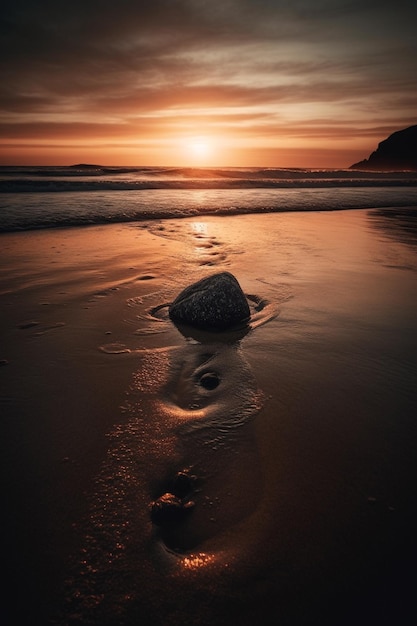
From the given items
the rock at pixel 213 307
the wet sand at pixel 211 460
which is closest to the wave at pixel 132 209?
the wet sand at pixel 211 460

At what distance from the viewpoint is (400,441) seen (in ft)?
6.45

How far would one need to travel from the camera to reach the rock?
3.47 metres

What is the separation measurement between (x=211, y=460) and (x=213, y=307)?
184 centimetres

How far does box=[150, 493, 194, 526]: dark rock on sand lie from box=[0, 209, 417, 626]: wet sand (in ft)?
0.11

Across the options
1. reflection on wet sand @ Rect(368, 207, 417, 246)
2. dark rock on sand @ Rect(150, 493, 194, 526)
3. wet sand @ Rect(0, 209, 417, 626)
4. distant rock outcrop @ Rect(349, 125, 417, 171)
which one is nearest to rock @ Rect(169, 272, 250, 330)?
wet sand @ Rect(0, 209, 417, 626)

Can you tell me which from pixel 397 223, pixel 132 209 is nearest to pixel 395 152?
pixel 397 223

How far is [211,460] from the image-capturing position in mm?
1848

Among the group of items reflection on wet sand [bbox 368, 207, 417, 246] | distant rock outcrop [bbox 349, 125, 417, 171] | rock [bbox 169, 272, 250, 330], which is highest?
distant rock outcrop [bbox 349, 125, 417, 171]

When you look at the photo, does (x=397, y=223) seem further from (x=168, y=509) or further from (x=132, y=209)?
(x=168, y=509)

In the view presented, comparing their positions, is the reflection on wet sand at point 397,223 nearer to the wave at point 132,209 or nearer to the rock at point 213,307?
the wave at point 132,209

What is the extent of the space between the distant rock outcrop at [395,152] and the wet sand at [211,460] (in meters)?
91.9

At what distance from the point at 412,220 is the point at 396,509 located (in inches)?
434

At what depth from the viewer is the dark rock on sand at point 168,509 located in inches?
60.3

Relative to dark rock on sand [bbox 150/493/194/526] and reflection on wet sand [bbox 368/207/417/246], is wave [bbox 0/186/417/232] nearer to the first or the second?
reflection on wet sand [bbox 368/207/417/246]
